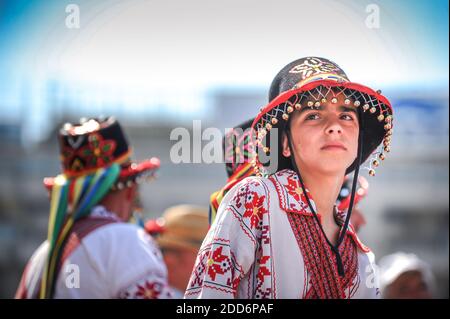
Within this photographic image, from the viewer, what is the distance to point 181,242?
5.60 meters

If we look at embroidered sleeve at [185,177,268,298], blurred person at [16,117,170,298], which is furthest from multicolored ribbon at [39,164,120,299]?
embroidered sleeve at [185,177,268,298]

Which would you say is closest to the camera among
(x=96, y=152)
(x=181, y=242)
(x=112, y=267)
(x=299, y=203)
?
(x=299, y=203)

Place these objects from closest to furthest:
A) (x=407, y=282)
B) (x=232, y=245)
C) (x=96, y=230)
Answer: (x=232, y=245) → (x=96, y=230) → (x=407, y=282)

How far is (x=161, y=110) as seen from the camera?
1828 centimetres

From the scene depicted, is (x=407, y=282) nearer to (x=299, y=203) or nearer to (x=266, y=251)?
(x=299, y=203)

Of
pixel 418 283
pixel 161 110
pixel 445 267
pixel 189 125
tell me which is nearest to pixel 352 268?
pixel 418 283

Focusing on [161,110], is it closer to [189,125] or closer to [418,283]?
[189,125]

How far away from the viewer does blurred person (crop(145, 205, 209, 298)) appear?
548 centimetres

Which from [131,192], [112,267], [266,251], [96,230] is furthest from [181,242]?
[266,251]

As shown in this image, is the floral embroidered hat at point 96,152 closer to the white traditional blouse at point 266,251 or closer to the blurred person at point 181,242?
the blurred person at point 181,242

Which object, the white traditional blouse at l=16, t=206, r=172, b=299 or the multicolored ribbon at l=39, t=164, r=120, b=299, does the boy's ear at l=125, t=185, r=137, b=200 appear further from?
the white traditional blouse at l=16, t=206, r=172, b=299

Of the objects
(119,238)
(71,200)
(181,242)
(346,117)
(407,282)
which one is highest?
→ (346,117)

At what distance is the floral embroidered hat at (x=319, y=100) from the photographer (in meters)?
2.69

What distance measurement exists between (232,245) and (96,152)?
191 cm
